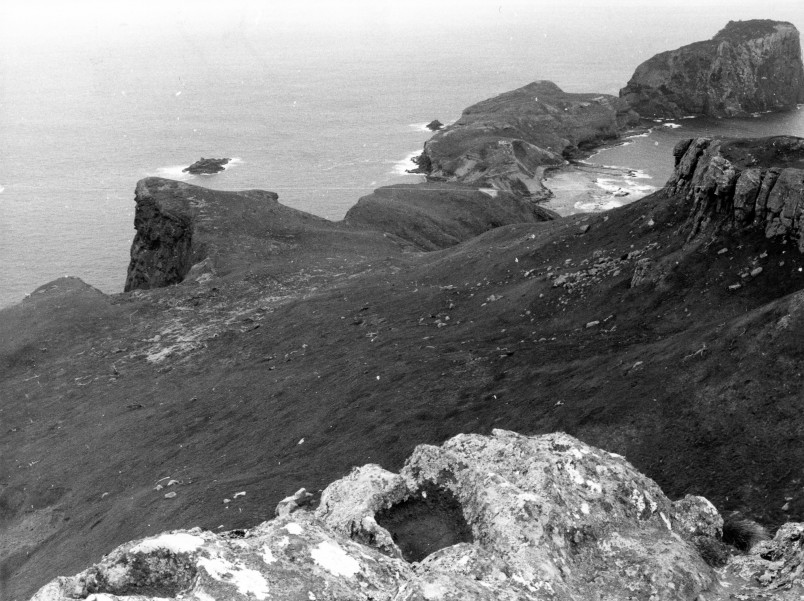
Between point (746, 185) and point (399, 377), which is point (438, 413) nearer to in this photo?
point (399, 377)

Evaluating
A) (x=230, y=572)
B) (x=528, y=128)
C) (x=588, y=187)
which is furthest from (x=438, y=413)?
(x=528, y=128)

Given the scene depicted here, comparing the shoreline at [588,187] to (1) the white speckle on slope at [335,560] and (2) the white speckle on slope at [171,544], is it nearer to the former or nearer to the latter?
(1) the white speckle on slope at [335,560]

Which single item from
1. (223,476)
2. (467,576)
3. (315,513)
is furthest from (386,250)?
(467,576)

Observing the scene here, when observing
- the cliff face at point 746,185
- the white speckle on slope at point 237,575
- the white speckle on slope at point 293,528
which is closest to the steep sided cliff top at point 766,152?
the cliff face at point 746,185

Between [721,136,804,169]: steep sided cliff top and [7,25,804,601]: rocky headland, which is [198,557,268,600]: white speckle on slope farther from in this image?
[721,136,804,169]: steep sided cliff top

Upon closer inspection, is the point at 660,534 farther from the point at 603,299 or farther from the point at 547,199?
the point at 547,199

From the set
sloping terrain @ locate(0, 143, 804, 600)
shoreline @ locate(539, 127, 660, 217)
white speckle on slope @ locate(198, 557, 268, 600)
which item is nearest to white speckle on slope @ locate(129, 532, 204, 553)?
white speckle on slope @ locate(198, 557, 268, 600)
